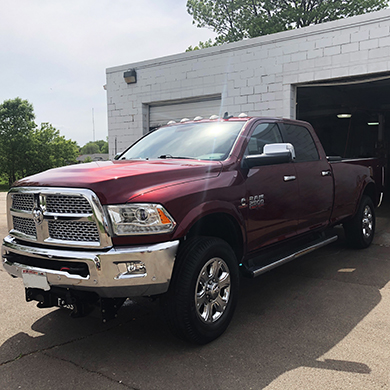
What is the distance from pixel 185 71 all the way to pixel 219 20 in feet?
88.5

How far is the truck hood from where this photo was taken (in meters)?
3.09

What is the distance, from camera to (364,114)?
1695 centimetres

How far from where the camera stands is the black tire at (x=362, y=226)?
6.44m

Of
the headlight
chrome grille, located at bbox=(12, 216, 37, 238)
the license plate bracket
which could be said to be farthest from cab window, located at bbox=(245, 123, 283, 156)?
the license plate bracket

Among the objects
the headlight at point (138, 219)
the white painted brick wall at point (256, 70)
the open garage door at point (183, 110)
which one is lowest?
the headlight at point (138, 219)

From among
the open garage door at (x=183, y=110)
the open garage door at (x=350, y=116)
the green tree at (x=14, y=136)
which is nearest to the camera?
the open garage door at (x=183, y=110)

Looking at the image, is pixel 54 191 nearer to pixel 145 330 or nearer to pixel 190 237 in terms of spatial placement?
pixel 190 237

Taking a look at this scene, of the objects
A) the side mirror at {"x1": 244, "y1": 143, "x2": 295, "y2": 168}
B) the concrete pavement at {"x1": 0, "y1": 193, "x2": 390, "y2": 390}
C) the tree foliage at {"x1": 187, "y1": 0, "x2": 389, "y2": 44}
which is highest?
the tree foliage at {"x1": 187, "y1": 0, "x2": 389, "y2": 44}

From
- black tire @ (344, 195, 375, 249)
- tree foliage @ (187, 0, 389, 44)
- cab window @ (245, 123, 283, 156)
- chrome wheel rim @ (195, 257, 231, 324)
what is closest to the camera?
chrome wheel rim @ (195, 257, 231, 324)

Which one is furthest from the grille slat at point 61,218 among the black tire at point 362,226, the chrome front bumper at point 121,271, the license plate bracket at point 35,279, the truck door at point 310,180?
the black tire at point 362,226

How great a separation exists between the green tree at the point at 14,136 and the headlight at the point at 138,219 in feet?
149

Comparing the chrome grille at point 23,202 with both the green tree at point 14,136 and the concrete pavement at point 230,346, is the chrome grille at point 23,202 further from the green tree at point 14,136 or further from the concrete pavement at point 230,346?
the green tree at point 14,136

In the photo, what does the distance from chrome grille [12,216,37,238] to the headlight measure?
0.82 meters

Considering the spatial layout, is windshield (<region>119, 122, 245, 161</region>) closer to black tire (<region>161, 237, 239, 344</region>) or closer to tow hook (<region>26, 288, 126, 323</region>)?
black tire (<region>161, 237, 239, 344</region>)
